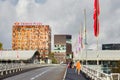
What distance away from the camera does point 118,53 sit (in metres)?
160

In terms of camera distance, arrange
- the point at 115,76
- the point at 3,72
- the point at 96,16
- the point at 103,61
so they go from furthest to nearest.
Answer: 1. the point at 103,61
2. the point at 3,72
3. the point at 96,16
4. the point at 115,76

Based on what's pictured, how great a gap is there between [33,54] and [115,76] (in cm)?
17019

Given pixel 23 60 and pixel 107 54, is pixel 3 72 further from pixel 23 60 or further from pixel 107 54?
pixel 23 60

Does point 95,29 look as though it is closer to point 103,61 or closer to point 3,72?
point 3,72

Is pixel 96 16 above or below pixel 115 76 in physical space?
above

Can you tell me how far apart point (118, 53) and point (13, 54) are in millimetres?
57254

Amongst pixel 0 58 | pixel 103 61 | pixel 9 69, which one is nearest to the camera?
pixel 9 69

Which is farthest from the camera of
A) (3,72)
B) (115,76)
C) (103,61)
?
(103,61)

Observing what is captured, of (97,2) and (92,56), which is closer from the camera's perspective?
(97,2)

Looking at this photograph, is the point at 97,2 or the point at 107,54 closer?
the point at 97,2

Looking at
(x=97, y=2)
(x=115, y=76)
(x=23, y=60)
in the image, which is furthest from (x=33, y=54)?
(x=115, y=76)

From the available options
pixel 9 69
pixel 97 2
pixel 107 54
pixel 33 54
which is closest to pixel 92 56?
pixel 107 54

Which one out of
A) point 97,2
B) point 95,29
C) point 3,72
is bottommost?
point 3,72

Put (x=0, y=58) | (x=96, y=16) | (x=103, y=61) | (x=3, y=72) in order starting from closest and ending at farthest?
(x=96, y=16) < (x=3, y=72) < (x=103, y=61) < (x=0, y=58)
